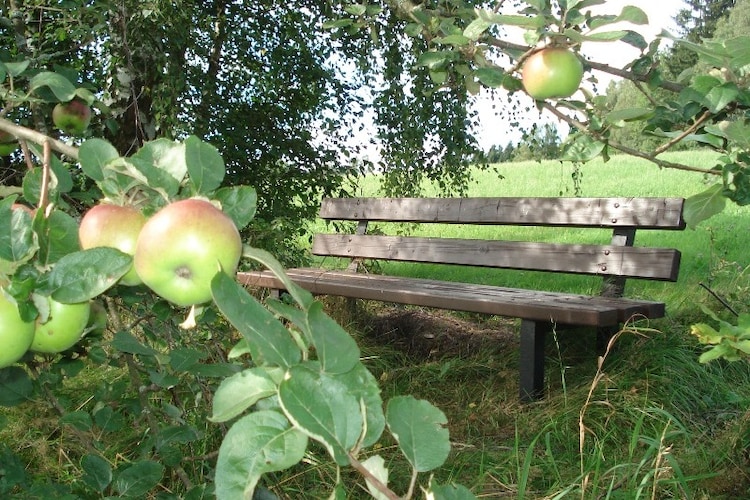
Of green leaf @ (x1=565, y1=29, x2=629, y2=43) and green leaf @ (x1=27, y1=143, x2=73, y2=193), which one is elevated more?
green leaf @ (x1=565, y1=29, x2=629, y2=43)

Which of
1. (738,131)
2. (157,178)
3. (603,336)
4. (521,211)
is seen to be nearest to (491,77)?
(738,131)

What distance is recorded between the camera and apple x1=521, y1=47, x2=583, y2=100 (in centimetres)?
96

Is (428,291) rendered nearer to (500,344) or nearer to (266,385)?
(500,344)

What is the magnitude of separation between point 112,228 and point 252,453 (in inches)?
7.6

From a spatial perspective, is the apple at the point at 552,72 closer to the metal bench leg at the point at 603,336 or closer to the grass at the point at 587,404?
the grass at the point at 587,404

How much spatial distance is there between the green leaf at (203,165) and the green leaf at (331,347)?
13cm

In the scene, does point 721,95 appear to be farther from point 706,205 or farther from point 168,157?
point 168,157

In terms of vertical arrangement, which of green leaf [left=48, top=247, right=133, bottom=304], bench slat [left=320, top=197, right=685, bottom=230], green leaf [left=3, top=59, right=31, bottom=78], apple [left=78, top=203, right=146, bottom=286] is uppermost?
green leaf [left=3, top=59, right=31, bottom=78]

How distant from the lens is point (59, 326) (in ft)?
1.58

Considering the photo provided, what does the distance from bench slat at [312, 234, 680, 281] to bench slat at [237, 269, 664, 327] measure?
14 cm

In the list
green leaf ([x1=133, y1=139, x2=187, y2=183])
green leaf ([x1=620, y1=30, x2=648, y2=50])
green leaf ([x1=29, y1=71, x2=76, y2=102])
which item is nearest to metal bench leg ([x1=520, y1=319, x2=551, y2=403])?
green leaf ([x1=620, y1=30, x2=648, y2=50])

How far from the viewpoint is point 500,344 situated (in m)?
3.17

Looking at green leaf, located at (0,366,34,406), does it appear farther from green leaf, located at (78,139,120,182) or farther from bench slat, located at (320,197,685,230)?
bench slat, located at (320,197,685,230)

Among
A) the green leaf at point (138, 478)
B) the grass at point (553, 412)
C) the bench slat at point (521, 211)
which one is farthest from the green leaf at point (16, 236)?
the bench slat at point (521, 211)
